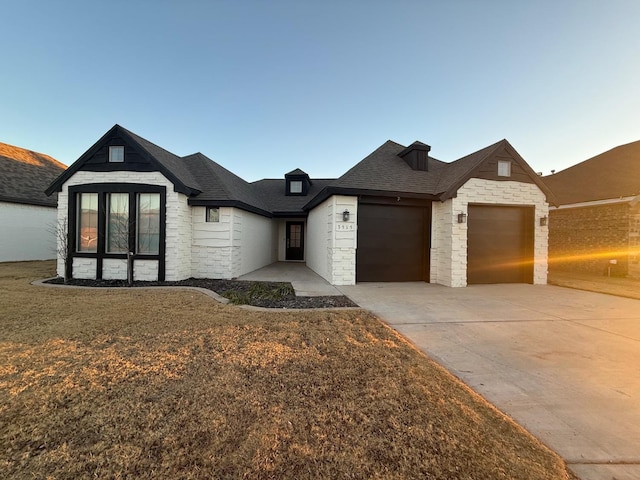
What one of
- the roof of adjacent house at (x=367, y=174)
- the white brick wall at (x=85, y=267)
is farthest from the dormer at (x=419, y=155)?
the white brick wall at (x=85, y=267)

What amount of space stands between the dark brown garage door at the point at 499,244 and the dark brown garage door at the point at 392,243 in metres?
1.61

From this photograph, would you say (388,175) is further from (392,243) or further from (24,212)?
(24,212)

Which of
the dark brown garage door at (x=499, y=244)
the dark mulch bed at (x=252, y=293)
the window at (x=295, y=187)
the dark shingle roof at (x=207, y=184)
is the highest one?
the window at (x=295, y=187)

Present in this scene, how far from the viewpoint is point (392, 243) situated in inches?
387

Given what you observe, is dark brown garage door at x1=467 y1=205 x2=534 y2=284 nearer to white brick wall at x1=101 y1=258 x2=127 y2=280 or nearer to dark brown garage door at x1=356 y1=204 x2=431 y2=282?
dark brown garage door at x1=356 y1=204 x2=431 y2=282

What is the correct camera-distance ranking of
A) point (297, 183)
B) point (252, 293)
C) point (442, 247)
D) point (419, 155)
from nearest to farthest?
1. point (252, 293)
2. point (442, 247)
3. point (419, 155)
4. point (297, 183)

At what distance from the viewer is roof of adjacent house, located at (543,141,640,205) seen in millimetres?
12211

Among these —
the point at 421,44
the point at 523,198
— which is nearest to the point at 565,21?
the point at 421,44

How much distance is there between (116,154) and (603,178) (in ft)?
72.2

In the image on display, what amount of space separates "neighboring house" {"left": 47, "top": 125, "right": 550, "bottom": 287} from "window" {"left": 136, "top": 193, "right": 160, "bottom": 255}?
34 millimetres

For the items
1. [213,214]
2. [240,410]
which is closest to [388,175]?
[213,214]

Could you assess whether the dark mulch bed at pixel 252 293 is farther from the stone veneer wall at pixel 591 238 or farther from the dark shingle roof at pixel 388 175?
the stone veneer wall at pixel 591 238

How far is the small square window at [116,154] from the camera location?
896 cm

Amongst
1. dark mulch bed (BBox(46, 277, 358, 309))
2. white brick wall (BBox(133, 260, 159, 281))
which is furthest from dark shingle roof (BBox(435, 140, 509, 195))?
white brick wall (BBox(133, 260, 159, 281))
